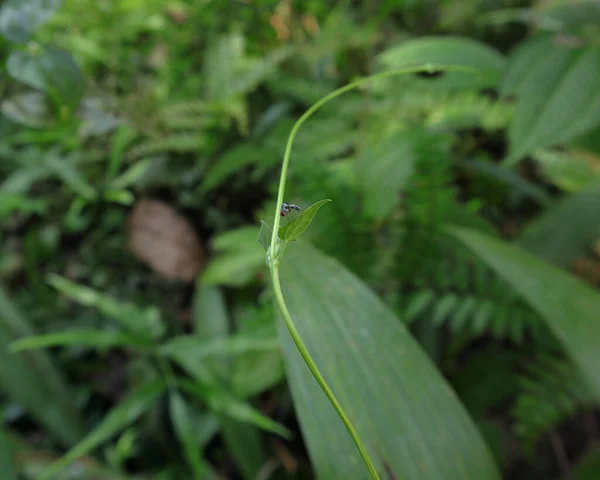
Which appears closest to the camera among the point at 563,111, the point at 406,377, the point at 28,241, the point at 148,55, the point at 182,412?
the point at 406,377

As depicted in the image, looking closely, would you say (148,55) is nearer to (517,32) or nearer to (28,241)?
(28,241)

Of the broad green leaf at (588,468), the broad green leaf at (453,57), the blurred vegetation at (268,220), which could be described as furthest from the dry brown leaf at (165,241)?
the broad green leaf at (588,468)

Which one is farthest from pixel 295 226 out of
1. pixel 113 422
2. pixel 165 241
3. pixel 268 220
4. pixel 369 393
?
pixel 165 241

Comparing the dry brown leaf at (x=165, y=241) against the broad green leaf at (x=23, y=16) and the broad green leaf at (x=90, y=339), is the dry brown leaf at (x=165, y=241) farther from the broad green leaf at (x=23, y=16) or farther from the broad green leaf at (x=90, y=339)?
the broad green leaf at (x=23, y=16)

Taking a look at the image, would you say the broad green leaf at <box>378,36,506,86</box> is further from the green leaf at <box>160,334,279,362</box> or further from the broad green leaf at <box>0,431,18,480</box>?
the broad green leaf at <box>0,431,18,480</box>

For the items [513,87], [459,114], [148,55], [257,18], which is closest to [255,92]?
[257,18]

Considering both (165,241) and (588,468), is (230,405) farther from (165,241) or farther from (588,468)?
(588,468)
